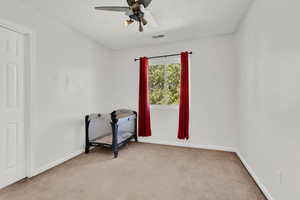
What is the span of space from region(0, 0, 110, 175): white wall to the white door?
6.0 inches

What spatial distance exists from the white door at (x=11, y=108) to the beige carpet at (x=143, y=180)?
227 millimetres

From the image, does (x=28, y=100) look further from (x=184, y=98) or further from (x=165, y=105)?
(x=184, y=98)

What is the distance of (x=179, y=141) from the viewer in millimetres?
3416

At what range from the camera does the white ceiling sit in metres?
2.05

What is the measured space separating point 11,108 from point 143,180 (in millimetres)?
2002

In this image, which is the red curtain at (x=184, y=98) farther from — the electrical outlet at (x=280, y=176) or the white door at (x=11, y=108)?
the white door at (x=11, y=108)

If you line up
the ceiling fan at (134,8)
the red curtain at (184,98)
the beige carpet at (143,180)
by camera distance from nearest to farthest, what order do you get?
the ceiling fan at (134,8), the beige carpet at (143,180), the red curtain at (184,98)

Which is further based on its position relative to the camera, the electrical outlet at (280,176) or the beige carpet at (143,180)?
the beige carpet at (143,180)

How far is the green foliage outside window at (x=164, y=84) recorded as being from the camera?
137 inches

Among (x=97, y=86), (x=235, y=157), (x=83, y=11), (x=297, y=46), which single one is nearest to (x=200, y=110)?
(x=235, y=157)

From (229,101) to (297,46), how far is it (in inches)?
79.6

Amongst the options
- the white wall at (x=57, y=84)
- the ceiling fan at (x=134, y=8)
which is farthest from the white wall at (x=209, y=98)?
the ceiling fan at (x=134, y=8)

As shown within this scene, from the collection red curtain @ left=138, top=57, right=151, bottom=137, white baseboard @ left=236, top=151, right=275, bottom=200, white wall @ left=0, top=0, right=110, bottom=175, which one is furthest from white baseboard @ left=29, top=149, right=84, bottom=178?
white baseboard @ left=236, top=151, right=275, bottom=200

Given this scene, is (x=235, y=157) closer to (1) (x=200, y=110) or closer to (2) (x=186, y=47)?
(1) (x=200, y=110)
